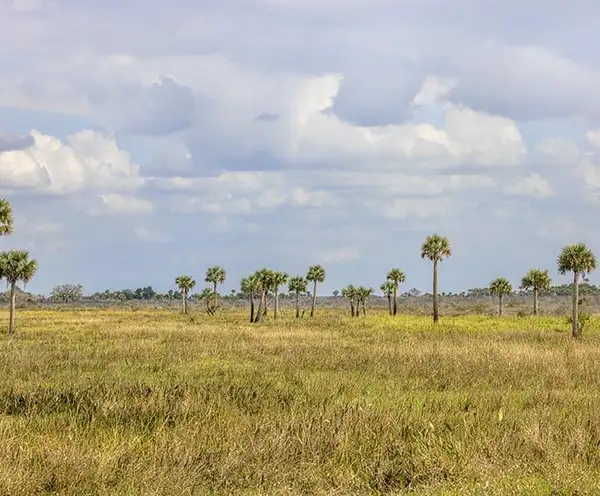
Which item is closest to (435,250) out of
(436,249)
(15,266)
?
(436,249)

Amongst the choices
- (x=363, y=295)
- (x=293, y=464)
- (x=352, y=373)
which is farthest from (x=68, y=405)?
(x=363, y=295)

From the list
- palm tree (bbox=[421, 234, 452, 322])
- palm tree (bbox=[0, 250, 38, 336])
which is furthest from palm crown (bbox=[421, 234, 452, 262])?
palm tree (bbox=[0, 250, 38, 336])

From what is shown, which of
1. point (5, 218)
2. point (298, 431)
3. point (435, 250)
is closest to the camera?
point (298, 431)

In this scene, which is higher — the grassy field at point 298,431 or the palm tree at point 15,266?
the palm tree at point 15,266

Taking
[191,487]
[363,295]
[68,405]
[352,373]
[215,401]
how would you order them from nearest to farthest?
[191,487] → [68,405] → [215,401] → [352,373] → [363,295]

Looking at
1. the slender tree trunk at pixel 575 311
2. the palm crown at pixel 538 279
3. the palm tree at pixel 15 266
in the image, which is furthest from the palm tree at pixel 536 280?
the palm tree at pixel 15 266

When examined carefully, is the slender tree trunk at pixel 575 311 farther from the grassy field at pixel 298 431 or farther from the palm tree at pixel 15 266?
the palm tree at pixel 15 266

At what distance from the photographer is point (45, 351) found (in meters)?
28.3

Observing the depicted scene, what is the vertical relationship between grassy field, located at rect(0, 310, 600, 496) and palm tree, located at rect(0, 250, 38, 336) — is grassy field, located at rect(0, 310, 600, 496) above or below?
below

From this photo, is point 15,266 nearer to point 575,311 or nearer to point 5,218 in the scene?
point 5,218

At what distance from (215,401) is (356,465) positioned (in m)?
4.89

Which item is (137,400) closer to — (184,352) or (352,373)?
(352,373)

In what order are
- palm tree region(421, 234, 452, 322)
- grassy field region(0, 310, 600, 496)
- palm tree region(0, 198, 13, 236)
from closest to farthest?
grassy field region(0, 310, 600, 496)
palm tree region(0, 198, 13, 236)
palm tree region(421, 234, 452, 322)

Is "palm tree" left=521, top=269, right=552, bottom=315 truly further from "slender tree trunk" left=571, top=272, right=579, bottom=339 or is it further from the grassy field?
the grassy field
